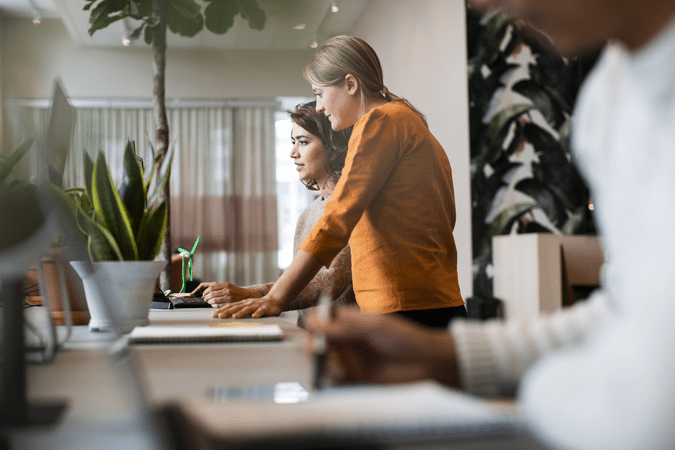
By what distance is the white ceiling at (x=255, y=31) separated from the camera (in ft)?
17.0

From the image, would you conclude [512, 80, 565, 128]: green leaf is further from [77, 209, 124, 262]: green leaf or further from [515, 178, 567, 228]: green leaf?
[77, 209, 124, 262]: green leaf

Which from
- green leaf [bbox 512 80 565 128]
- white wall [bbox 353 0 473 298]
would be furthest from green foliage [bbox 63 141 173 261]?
white wall [bbox 353 0 473 298]

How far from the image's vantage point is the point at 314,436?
0.39 meters

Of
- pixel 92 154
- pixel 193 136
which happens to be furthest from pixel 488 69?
pixel 193 136

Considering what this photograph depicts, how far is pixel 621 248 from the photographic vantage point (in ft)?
1.20

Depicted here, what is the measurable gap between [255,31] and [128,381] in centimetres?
569

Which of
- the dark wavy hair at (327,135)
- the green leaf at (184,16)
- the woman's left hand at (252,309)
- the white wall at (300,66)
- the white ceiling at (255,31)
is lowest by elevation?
the woman's left hand at (252,309)

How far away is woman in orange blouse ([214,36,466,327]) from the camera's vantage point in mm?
1209

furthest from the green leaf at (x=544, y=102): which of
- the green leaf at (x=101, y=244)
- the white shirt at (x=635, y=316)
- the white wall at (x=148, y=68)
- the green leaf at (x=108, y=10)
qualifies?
the white wall at (x=148, y=68)

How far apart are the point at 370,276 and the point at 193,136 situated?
570 centimetres

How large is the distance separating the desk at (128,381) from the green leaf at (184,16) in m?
1.95

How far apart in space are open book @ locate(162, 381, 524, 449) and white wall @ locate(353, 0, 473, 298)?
3105 mm

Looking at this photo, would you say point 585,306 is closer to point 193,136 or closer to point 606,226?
point 606,226

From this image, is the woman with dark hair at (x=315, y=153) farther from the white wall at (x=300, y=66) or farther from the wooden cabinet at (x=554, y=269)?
the white wall at (x=300, y=66)
